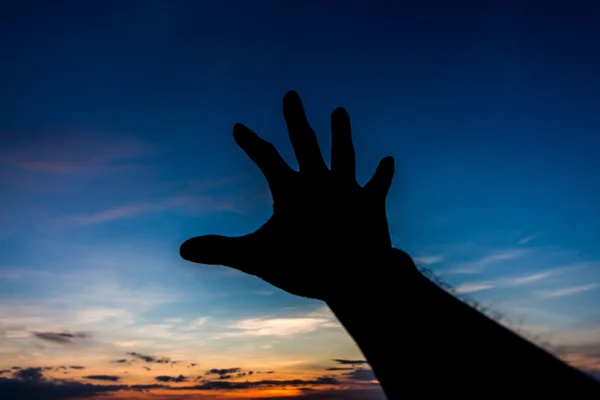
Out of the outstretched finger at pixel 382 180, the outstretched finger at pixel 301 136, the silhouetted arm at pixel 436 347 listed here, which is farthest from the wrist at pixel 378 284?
the outstretched finger at pixel 301 136

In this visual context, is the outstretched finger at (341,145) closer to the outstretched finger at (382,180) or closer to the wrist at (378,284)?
the outstretched finger at (382,180)

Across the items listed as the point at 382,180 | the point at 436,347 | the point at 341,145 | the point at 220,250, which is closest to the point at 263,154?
the point at 341,145

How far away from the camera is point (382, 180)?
12.2 feet

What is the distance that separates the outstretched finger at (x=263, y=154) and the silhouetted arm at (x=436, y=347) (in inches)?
36.4

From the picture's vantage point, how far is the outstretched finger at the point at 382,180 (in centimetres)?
364

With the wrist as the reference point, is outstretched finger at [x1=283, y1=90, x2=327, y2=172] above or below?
above

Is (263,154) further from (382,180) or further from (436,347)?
(436,347)

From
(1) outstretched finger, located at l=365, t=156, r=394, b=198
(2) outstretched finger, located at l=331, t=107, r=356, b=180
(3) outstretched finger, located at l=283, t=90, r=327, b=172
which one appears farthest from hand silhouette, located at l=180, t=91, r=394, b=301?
(1) outstretched finger, located at l=365, t=156, r=394, b=198

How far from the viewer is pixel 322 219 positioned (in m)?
3.20

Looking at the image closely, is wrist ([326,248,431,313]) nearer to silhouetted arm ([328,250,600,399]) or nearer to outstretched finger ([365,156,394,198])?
silhouetted arm ([328,250,600,399])

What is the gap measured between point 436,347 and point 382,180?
4.95 feet

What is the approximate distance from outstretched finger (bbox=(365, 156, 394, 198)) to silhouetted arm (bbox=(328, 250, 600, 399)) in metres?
0.66

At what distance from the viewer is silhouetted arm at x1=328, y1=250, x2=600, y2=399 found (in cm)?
226

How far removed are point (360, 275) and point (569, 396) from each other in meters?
1.31
